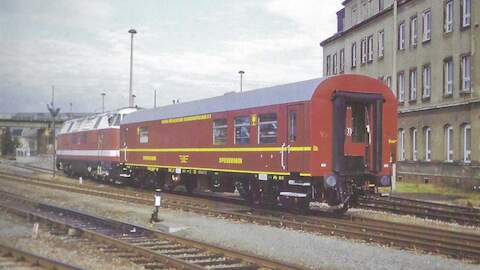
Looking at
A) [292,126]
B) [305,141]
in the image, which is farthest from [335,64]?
[305,141]

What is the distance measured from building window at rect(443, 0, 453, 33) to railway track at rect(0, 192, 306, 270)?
73.6ft

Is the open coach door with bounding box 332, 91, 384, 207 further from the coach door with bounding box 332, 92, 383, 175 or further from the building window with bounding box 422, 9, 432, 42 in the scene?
the building window with bounding box 422, 9, 432, 42

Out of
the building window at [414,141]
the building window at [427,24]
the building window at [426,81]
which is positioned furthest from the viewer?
the building window at [414,141]

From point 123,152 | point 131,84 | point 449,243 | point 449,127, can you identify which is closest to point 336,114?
point 449,243

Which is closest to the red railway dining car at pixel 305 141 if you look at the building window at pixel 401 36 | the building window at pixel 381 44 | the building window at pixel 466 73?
the building window at pixel 466 73

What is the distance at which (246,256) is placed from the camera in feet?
34.2

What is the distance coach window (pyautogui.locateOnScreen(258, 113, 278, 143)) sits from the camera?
17.1 meters

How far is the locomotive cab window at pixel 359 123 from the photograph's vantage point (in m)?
16.7

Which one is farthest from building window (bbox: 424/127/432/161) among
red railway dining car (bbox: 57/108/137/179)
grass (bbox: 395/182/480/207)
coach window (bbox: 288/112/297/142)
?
coach window (bbox: 288/112/297/142)

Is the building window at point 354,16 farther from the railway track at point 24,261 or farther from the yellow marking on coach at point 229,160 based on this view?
the railway track at point 24,261

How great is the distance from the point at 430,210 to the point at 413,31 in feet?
65.9

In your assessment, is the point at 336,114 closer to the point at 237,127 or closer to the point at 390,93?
the point at 390,93

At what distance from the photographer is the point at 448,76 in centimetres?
3192

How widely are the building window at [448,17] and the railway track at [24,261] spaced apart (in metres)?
26.2
